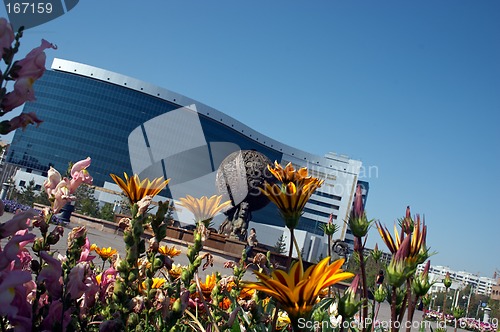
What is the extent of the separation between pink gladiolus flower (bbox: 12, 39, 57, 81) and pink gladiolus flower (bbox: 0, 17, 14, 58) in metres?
0.04

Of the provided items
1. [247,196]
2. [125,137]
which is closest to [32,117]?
[247,196]

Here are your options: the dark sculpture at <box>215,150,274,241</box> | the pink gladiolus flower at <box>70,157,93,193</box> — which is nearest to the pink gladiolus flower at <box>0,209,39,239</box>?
the pink gladiolus flower at <box>70,157,93,193</box>

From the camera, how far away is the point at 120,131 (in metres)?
78.7

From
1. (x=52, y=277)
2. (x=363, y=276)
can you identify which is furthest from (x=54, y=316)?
(x=363, y=276)

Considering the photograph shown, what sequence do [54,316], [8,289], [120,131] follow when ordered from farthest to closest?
[120,131], [54,316], [8,289]

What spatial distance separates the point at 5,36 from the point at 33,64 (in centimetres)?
7

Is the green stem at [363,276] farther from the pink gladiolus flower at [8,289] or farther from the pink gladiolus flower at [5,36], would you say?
the pink gladiolus flower at [5,36]

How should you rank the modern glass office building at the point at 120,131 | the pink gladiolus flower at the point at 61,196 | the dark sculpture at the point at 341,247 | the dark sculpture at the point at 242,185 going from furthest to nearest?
the modern glass office building at the point at 120,131 → the dark sculpture at the point at 242,185 → the dark sculpture at the point at 341,247 → the pink gladiolus flower at the point at 61,196

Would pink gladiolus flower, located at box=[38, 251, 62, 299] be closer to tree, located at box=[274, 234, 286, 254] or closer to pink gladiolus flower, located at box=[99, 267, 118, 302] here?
pink gladiolus flower, located at box=[99, 267, 118, 302]

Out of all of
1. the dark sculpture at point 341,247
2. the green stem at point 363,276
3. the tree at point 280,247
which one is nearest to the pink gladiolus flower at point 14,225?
the green stem at point 363,276

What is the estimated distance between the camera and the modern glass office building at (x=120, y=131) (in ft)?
244

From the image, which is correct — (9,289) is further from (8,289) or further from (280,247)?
(280,247)

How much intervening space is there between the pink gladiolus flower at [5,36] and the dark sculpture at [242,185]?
44.7 ft

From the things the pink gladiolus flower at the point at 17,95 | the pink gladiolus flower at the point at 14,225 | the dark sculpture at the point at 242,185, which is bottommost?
the pink gladiolus flower at the point at 14,225
